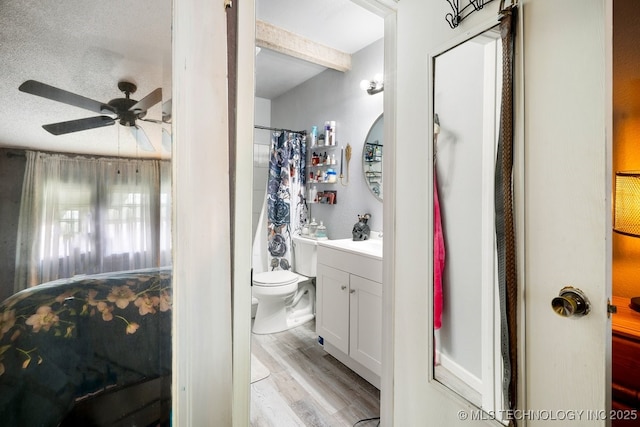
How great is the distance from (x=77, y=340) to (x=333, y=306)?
1623 millimetres

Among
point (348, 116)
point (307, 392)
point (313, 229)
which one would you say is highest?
point (348, 116)

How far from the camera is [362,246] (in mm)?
2027

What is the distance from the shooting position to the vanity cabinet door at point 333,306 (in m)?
1.95

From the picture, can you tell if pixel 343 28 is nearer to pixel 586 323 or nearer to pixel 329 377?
pixel 586 323

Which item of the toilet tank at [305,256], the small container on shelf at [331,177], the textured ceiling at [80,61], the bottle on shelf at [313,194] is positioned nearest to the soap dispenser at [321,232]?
the toilet tank at [305,256]

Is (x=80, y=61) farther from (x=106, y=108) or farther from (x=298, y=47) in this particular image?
(x=298, y=47)

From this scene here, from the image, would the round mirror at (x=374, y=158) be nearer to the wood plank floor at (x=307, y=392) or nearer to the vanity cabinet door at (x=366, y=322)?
the vanity cabinet door at (x=366, y=322)

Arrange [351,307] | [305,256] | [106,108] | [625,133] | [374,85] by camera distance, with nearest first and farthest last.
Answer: [106,108], [625,133], [351,307], [374,85], [305,256]

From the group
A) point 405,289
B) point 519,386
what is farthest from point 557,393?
point 405,289

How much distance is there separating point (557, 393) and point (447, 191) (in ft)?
2.37

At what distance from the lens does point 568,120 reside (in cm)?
78

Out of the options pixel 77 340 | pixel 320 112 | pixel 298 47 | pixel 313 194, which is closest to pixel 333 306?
pixel 313 194

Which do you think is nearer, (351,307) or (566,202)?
(566,202)

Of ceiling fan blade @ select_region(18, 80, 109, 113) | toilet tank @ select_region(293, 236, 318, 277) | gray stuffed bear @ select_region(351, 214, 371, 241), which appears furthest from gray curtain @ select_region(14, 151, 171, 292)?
toilet tank @ select_region(293, 236, 318, 277)
